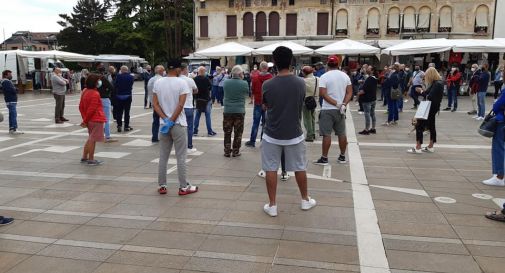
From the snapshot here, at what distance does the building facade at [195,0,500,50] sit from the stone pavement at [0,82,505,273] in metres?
25.9

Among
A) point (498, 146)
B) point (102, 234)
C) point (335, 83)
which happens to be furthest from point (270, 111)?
point (498, 146)

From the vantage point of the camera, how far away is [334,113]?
24.5 feet

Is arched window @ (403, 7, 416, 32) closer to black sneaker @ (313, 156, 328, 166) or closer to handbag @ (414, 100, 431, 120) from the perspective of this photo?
handbag @ (414, 100, 431, 120)

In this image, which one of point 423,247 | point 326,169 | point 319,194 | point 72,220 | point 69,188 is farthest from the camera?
point 326,169

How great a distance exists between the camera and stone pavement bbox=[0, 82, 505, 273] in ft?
12.7

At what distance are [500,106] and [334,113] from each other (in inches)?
96.8

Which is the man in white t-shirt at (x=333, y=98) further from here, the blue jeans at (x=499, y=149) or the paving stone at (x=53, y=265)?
the paving stone at (x=53, y=265)

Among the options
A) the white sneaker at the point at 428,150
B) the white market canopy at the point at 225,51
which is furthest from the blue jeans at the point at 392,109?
the white market canopy at the point at 225,51

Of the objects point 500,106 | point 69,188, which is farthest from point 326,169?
point 69,188

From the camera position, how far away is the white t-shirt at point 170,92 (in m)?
5.72

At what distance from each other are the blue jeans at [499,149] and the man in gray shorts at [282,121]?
3015 millimetres

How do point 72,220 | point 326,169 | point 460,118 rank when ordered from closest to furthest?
1. point 72,220
2. point 326,169
3. point 460,118

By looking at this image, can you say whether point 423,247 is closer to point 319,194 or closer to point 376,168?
point 319,194

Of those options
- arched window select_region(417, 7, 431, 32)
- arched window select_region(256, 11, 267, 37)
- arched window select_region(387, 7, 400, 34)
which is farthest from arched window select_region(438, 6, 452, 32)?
arched window select_region(256, 11, 267, 37)
